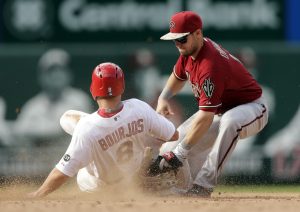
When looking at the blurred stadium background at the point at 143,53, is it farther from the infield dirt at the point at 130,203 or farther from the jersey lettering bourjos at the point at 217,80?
the infield dirt at the point at 130,203

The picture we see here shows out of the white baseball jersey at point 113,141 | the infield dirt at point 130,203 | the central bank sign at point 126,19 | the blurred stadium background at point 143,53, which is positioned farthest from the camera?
the central bank sign at point 126,19

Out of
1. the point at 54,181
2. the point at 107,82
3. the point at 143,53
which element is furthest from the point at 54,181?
the point at 143,53

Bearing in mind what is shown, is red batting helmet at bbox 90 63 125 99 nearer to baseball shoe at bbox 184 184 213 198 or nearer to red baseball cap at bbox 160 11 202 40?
red baseball cap at bbox 160 11 202 40

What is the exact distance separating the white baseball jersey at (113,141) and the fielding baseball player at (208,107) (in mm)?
300

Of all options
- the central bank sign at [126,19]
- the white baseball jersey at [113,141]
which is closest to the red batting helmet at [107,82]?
the white baseball jersey at [113,141]

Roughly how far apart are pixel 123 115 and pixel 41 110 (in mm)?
3865

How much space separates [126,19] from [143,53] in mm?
709

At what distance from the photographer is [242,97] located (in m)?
8.20

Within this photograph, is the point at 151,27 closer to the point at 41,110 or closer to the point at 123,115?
the point at 41,110

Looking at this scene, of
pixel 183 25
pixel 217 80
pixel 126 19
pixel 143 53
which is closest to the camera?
pixel 217 80

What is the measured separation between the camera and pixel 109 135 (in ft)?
23.8

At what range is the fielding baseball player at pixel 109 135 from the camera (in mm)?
7180

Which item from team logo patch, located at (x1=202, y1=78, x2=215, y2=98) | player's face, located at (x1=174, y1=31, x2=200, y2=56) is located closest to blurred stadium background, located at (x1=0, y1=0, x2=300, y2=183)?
player's face, located at (x1=174, y1=31, x2=200, y2=56)

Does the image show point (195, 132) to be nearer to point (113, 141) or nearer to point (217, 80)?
point (217, 80)
